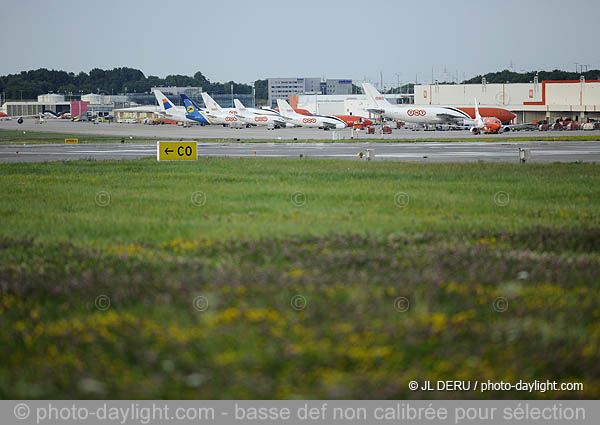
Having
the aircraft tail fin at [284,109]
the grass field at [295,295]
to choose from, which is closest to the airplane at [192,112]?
the aircraft tail fin at [284,109]

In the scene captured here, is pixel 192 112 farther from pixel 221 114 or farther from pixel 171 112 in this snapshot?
pixel 171 112

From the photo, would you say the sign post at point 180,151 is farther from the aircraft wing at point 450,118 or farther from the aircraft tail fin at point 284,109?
the aircraft tail fin at point 284,109

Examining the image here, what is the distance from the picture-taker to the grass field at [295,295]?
7.29 metres

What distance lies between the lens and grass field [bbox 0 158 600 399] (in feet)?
23.9

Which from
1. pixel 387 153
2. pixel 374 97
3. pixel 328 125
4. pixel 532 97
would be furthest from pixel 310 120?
pixel 387 153

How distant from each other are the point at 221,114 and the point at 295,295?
13696 cm

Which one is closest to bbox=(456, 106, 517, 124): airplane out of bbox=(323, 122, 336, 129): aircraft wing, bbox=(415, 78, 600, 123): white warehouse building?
bbox=(323, 122, 336, 129): aircraft wing

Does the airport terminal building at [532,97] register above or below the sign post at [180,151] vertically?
above

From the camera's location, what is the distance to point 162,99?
157500 mm

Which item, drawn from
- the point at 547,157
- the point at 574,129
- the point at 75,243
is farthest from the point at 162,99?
the point at 75,243

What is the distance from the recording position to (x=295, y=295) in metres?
9.91

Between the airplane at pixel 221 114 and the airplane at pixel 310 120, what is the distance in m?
11.1

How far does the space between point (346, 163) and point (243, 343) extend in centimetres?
3000
